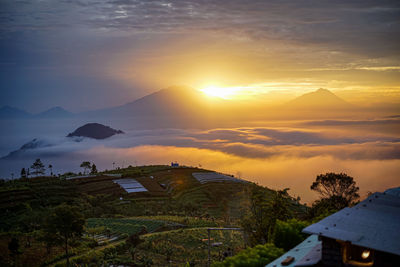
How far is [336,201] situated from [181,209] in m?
29.2

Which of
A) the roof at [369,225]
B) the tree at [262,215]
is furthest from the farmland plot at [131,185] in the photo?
the roof at [369,225]

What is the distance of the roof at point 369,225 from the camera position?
13674mm

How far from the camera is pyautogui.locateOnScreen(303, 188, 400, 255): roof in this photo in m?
13.7

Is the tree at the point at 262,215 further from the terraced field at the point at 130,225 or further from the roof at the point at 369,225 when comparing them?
the terraced field at the point at 130,225

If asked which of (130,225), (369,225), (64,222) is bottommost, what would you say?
(130,225)

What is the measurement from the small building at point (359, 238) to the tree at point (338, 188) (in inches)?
1377

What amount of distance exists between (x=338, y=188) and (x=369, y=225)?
39209 mm

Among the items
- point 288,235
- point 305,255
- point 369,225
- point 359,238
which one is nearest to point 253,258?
point 305,255

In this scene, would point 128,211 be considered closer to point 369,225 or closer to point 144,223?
point 144,223

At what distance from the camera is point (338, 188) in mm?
51656

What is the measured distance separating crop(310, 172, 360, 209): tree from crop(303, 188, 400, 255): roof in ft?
111

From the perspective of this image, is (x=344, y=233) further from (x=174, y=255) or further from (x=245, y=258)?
(x=174, y=255)

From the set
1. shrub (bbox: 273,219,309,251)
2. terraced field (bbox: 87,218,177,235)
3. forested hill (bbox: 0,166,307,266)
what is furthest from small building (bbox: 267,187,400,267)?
terraced field (bbox: 87,218,177,235)

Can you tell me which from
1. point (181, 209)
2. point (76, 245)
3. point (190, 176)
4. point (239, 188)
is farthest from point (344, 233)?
point (190, 176)
